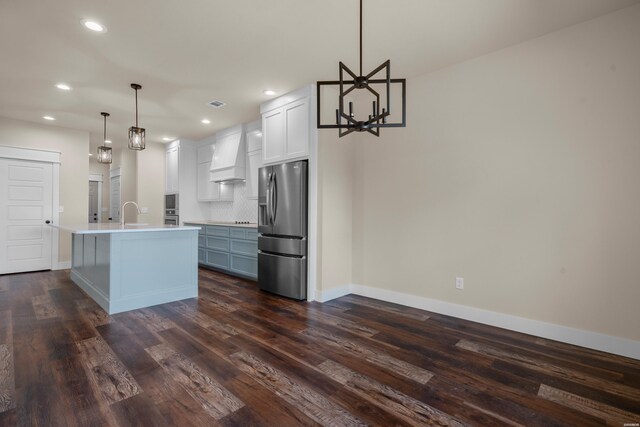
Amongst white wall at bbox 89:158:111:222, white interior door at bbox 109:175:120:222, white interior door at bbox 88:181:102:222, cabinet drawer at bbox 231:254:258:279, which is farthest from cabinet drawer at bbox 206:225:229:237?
white interior door at bbox 88:181:102:222

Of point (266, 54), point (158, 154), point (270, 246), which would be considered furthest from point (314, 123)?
point (158, 154)

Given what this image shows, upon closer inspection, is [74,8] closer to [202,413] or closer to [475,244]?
[202,413]

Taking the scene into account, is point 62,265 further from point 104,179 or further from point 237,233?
point 104,179

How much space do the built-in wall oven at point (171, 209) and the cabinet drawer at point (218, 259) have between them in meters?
1.42

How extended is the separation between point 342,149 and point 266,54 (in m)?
1.48

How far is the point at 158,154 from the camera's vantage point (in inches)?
281

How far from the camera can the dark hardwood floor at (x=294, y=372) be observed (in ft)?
5.65

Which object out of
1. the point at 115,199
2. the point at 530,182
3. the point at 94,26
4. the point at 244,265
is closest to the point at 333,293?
the point at 244,265

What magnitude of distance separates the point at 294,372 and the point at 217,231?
3813mm

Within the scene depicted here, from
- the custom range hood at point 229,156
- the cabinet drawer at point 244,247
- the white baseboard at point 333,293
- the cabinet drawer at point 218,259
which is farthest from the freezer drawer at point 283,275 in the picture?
the custom range hood at point 229,156

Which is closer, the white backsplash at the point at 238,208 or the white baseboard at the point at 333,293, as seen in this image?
the white baseboard at the point at 333,293

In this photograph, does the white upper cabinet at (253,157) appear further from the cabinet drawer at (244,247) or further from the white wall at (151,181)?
the white wall at (151,181)

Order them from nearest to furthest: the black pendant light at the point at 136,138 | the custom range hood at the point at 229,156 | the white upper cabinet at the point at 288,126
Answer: the black pendant light at the point at 136,138 < the white upper cabinet at the point at 288,126 < the custom range hood at the point at 229,156

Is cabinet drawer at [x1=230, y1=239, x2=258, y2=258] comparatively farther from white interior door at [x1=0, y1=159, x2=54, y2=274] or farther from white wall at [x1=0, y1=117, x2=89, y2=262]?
white interior door at [x1=0, y1=159, x2=54, y2=274]
